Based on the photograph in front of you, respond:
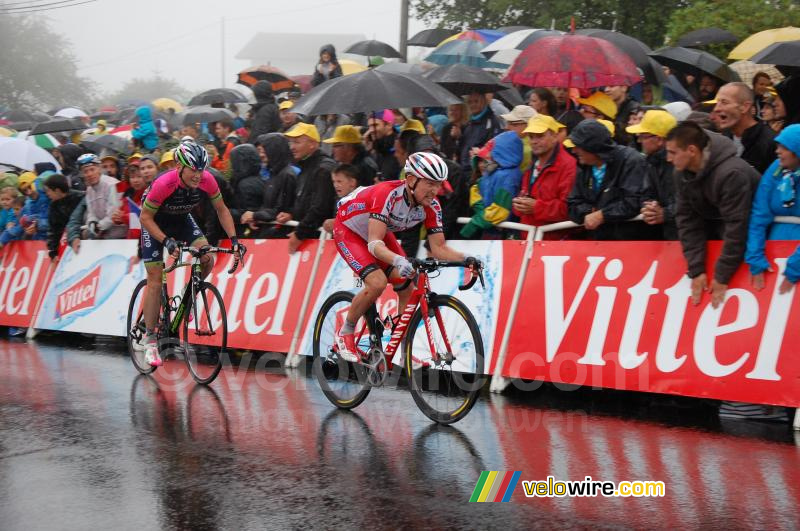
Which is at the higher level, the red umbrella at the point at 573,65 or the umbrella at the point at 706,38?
the umbrella at the point at 706,38

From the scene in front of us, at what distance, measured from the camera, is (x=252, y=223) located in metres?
11.9

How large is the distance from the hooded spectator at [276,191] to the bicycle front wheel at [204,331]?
2.07 meters

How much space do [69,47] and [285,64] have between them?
4732 centimetres

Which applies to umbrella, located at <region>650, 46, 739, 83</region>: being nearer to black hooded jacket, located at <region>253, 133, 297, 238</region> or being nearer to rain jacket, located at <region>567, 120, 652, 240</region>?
rain jacket, located at <region>567, 120, 652, 240</region>

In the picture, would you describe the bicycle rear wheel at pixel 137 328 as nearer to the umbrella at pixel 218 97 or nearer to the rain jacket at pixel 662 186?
the rain jacket at pixel 662 186

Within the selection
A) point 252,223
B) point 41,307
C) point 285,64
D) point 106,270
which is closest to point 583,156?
point 252,223

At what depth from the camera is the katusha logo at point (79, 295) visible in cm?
1359

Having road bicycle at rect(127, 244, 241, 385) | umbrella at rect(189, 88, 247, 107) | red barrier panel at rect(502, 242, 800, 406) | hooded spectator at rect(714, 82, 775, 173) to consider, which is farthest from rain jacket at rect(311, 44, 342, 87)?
hooded spectator at rect(714, 82, 775, 173)

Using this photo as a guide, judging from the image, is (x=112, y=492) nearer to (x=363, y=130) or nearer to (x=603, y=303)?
(x=603, y=303)

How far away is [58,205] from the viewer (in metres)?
14.2

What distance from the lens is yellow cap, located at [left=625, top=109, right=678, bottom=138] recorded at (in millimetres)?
8789

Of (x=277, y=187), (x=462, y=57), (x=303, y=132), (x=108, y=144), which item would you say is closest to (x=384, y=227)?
(x=303, y=132)

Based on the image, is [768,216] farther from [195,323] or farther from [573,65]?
[195,323]

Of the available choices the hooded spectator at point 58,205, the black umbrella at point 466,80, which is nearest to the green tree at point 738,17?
the black umbrella at point 466,80
